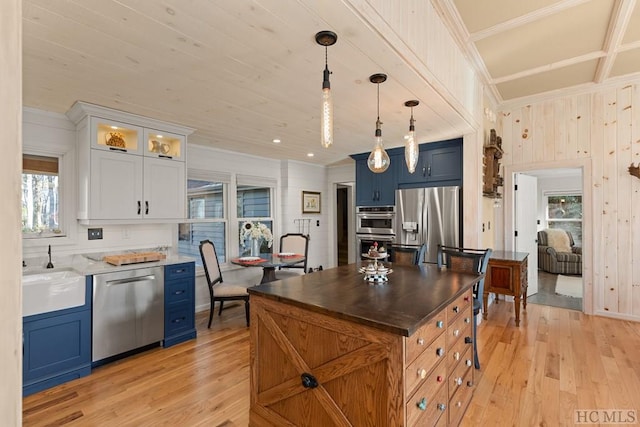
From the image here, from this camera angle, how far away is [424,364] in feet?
5.24

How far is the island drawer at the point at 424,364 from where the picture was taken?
146cm

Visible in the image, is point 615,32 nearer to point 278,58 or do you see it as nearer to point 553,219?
point 278,58

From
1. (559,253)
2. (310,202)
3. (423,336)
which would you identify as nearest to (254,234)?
(310,202)

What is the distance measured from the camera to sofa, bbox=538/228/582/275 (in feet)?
21.4

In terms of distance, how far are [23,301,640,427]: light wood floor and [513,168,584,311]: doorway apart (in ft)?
4.49

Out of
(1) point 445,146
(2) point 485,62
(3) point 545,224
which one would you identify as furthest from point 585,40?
(3) point 545,224

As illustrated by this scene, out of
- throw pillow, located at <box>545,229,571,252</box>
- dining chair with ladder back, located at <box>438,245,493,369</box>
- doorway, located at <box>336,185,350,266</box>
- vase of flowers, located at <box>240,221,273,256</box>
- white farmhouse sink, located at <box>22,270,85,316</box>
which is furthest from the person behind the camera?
doorway, located at <box>336,185,350,266</box>

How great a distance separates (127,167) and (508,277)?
4.46m

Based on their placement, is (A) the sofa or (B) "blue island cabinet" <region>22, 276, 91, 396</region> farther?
(A) the sofa

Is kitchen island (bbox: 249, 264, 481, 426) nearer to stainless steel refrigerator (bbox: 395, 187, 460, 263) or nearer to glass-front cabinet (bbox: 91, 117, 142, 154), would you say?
stainless steel refrigerator (bbox: 395, 187, 460, 263)

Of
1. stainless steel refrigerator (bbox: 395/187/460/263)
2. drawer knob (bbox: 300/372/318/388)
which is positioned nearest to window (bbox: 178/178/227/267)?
stainless steel refrigerator (bbox: 395/187/460/263)

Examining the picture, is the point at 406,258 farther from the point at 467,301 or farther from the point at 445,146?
the point at 445,146

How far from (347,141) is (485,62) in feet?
6.01

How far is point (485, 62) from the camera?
3430mm
